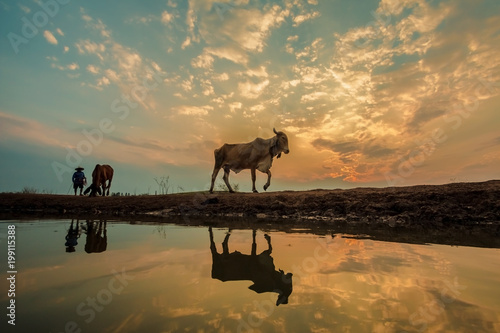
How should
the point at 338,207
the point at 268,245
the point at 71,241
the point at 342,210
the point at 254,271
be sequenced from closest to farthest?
the point at 254,271 → the point at 268,245 → the point at 71,241 → the point at 342,210 → the point at 338,207

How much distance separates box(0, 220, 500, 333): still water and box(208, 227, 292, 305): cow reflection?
0.04ft

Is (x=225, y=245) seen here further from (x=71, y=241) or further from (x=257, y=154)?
(x=257, y=154)

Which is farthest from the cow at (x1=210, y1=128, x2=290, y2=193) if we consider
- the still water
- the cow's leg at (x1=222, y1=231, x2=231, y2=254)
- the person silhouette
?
the still water

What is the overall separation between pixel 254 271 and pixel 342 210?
618 cm

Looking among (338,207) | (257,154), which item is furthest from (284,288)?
(257,154)

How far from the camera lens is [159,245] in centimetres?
428

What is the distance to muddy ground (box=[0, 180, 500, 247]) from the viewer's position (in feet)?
21.3

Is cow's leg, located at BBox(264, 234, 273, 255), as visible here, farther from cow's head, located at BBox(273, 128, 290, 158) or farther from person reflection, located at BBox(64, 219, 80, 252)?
cow's head, located at BBox(273, 128, 290, 158)

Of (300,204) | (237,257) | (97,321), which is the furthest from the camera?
(300,204)

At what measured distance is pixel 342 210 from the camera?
8.39 m

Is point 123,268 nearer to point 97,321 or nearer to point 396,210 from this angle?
point 97,321

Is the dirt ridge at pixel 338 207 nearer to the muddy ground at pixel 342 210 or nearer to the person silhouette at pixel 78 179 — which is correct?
the muddy ground at pixel 342 210

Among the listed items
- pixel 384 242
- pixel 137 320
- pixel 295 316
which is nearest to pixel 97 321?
pixel 137 320

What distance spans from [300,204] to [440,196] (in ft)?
13.9
